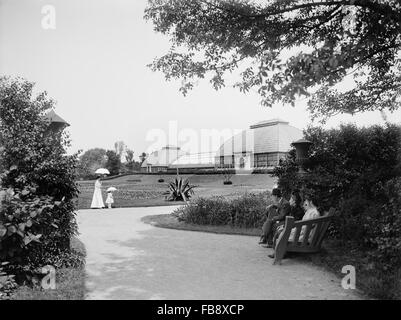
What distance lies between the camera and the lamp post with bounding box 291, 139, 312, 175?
9.27 m

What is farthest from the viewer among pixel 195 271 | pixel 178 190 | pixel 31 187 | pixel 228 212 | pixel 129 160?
pixel 129 160

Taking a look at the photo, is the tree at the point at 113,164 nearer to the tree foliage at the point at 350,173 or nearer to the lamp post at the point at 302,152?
the tree foliage at the point at 350,173

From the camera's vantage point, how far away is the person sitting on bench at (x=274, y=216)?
7.70m

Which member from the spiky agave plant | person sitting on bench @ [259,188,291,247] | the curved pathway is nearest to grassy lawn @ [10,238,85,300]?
the curved pathway

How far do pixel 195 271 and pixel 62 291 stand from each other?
6.92 ft

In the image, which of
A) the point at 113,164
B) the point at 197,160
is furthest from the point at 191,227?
the point at 113,164

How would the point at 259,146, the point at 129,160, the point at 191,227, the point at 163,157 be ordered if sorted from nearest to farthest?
1. the point at 191,227
2. the point at 259,146
3. the point at 163,157
4. the point at 129,160

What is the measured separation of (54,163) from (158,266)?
248 centimetres

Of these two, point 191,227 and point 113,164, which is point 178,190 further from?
point 113,164

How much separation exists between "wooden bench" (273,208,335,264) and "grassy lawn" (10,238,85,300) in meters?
3.35

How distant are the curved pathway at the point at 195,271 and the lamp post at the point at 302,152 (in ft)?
7.45

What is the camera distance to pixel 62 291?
15.4 feet

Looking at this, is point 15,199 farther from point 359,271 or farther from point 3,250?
point 359,271

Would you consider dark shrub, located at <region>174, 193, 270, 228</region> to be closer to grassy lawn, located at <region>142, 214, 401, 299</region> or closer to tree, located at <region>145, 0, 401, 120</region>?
grassy lawn, located at <region>142, 214, 401, 299</region>
